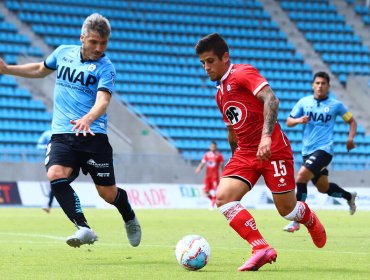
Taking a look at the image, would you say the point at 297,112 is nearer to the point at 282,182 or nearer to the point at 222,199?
the point at 282,182

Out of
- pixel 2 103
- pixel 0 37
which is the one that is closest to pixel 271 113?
pixel 2 103

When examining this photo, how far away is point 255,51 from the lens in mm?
36375

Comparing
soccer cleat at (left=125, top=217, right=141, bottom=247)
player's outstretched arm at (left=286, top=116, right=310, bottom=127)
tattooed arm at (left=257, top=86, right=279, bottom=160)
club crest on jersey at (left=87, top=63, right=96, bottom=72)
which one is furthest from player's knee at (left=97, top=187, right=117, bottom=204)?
player's outstretched arm at (left=286, top=116, right=310, bottom=127)

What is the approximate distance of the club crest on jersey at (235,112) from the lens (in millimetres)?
8039

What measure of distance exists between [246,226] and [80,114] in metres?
2.16

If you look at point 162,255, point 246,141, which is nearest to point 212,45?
point 246,141

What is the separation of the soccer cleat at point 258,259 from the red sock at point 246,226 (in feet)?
0.40

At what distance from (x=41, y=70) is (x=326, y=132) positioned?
6.91 metres

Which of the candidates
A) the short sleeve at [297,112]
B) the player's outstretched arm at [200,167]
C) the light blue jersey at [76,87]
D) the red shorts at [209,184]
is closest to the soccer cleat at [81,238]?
the light blue jersey at [76,87]

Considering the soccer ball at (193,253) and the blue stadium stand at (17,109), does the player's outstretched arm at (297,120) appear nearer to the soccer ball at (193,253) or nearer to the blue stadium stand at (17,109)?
the soccer ball at (193,253)

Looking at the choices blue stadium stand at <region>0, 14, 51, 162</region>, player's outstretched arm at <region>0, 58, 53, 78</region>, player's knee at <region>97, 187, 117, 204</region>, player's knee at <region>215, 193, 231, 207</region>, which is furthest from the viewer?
blue stadium stand at <region>0, 14, 51, 162</region>

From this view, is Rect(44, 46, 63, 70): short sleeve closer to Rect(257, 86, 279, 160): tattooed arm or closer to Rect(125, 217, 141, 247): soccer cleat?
Rect(125, 217, 141, 247): soccer cleat

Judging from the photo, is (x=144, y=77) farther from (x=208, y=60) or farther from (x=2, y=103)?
(x=208, y=60)

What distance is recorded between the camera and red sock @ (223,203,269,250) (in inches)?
302
